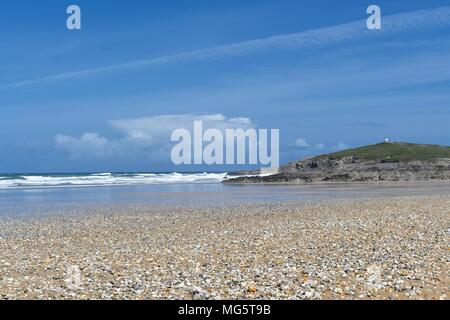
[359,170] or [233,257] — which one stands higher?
[359,170]

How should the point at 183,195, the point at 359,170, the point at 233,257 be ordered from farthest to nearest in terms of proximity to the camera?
1. the point at 359,170
2. the point at 183,195
3. the point at 233,257

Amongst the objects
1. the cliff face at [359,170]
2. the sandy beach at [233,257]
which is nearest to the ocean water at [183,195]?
the sandy beach at [233,257]

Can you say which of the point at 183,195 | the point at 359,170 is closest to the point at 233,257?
the point at 183,195

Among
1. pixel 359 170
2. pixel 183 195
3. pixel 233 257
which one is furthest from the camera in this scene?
pixel 359 170

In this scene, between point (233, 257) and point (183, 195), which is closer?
point (233, 257)

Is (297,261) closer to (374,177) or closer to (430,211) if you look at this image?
(430,211)

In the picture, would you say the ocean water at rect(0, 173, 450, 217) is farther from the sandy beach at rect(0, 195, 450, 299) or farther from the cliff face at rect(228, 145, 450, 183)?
the cliff face at rect(228, 145, 450, 183)

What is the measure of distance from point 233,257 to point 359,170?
81771mm

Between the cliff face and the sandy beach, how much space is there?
56821mm

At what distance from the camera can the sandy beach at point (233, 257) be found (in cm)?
1247

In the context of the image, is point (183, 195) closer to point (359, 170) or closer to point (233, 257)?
point (233, 257)

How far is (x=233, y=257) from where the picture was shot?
16344mm

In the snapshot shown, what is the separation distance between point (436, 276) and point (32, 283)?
9.90 m

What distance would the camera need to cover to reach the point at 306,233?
21.1 metres
